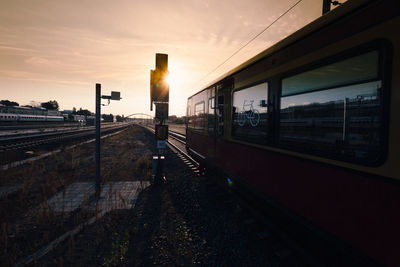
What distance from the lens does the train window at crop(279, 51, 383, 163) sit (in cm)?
217

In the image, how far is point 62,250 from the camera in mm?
3496

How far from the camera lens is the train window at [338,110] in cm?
217

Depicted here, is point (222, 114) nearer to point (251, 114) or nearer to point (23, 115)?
point (251, 114)

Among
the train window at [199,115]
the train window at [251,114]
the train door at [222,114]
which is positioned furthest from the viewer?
the train window at [199,115]

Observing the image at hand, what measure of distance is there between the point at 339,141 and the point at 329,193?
2.16 feet

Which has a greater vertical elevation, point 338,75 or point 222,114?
point 338,75

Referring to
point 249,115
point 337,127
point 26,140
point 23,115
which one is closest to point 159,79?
point 249,115

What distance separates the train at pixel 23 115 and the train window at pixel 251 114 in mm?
57543

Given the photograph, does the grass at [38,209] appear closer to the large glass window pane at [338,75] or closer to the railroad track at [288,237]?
the railroad track at [288,237]

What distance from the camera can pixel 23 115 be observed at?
53.0m

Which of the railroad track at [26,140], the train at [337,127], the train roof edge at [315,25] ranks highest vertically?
the train roof edge at [315,25]

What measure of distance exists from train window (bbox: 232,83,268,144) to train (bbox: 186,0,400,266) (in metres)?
0.03

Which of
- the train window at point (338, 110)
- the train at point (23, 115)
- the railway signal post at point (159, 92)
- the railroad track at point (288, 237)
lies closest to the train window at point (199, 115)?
the railway signal post at point (159, 92)

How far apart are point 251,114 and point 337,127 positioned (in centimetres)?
199
